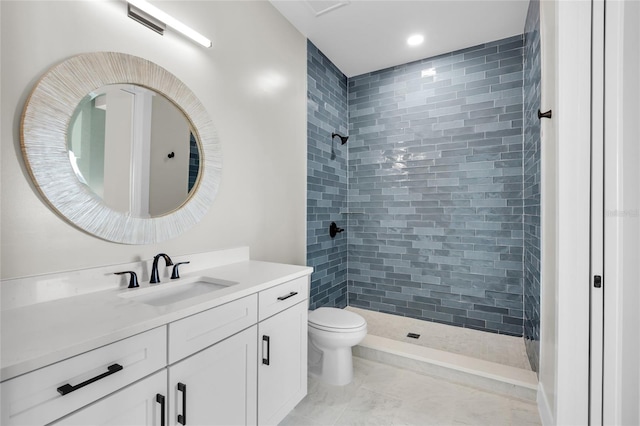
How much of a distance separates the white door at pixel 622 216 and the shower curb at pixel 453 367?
773 millimetres

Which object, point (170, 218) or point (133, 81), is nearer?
point (133, 81)

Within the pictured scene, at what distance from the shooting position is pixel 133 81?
1415mm

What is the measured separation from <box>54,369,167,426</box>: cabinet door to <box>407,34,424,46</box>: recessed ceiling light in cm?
308

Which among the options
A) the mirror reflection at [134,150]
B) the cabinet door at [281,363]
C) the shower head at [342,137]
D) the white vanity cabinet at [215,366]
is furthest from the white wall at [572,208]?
the shower head at [342,137]

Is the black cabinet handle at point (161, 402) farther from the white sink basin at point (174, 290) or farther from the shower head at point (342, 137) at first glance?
the shower head at point (342, 137)

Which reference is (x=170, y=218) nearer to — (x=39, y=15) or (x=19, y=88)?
(x=19, y=88)

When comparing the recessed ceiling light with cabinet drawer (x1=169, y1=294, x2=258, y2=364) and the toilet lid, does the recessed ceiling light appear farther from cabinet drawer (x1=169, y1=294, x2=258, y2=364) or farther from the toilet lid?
cabinet drawer (x1=169, y1=294, x2=258, y2=364)

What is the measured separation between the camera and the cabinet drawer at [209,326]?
3.39 feet

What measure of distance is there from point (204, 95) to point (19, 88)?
838 mm

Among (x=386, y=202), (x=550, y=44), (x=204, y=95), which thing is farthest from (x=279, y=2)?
(x=386, y=202)

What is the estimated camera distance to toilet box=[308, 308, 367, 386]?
2053 millimetres

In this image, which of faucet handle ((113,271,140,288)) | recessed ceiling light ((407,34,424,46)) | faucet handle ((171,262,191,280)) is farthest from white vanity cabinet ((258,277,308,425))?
recessed ceiling light ((407,34,424,46))

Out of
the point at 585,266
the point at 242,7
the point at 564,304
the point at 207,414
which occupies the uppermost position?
the point at 242,7

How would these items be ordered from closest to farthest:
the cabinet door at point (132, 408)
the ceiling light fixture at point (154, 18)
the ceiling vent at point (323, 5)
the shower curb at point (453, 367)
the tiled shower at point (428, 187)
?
the cabinet door at point (132, 408) → the ceiling light fixture at point (154, 18) → the shower curb at point (453, 367) → the ceiling vent at point (323, 5) → the tiled shower at point (428, 187)
